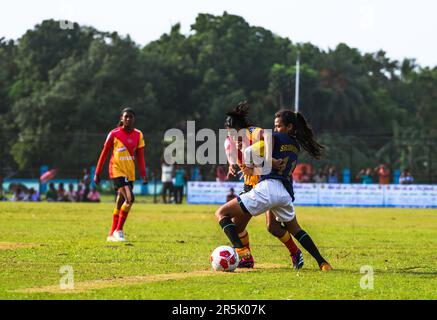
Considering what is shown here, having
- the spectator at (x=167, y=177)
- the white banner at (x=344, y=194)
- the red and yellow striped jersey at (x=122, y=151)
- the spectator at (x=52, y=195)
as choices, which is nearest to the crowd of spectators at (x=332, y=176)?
the white banner at (x=344, y=194)

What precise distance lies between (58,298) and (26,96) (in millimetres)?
68162

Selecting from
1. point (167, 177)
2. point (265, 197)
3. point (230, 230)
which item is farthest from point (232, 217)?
point (167, 177)

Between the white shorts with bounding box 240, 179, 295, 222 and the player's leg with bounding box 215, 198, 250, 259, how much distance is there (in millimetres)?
188

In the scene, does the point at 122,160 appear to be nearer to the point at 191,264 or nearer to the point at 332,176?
the point at 191,264

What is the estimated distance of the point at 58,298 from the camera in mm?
8781

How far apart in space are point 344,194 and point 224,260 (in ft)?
100

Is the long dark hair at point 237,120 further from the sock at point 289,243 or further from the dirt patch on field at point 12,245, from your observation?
the dirt patch on field at point 12,245

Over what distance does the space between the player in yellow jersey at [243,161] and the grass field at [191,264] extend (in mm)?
282

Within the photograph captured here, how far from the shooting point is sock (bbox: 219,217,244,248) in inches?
473

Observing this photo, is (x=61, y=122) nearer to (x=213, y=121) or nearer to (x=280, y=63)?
(x=213, y=121)

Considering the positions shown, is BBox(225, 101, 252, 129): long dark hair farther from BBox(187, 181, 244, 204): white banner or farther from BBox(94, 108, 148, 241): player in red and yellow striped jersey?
BBox(187, 181, 244, 204): white banner

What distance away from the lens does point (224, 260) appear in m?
11.6

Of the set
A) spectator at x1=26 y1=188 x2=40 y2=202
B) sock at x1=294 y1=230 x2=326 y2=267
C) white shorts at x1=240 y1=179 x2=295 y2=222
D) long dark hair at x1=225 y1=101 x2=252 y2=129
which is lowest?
spectator at x1=26 y1=188 x2=40 y2=202

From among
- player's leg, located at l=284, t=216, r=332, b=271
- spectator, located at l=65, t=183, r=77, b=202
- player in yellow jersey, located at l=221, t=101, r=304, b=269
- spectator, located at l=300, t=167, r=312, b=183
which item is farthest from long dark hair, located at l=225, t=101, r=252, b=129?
spectator, located at l=300, t=167, r=312, b=183
